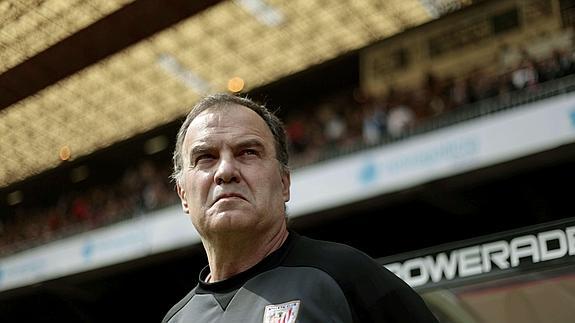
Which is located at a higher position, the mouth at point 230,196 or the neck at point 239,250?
the mouth at point 230,196

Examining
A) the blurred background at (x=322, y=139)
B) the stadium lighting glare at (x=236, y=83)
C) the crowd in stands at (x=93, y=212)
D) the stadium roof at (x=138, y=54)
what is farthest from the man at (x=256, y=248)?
the stadium lighting glare at (x=236, y=83)

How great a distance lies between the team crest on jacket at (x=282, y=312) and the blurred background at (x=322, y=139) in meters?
3.44

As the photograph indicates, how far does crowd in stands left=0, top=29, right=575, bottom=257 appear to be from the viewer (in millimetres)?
11461

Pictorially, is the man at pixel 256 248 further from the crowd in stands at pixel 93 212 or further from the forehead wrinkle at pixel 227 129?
the crowd in stands at pixel 93 212

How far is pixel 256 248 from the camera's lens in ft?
6.00

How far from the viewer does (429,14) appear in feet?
57.8

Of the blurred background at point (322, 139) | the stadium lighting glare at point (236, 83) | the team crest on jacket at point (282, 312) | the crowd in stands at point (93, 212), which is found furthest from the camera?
the stadium lighting glare at point (236, 83)

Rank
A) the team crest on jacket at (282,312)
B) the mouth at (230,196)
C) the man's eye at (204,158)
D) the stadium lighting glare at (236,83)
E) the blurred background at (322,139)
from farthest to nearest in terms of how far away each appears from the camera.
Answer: the stadium lighting glare at (236,83) < the blurred background at (322,139) < the man's eye at (204,158) < the mouth at (230,196) < the team crest on jacket at (282,312)

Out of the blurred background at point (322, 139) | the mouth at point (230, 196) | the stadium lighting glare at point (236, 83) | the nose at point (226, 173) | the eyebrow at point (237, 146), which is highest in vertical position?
the stadium lighting glare at point (236, 83)

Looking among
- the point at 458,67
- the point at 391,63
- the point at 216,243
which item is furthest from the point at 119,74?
the point at 216,243

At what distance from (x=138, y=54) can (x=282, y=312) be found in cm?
1819

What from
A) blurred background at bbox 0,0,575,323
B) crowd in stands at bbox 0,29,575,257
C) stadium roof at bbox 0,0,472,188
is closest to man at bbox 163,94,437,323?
blurred background at bbox 0,0,575,323

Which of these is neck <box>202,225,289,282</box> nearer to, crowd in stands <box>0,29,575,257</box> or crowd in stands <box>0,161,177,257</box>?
crowd in stands <box>0,29,575,257</box>

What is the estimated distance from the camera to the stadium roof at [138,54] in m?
14.8
